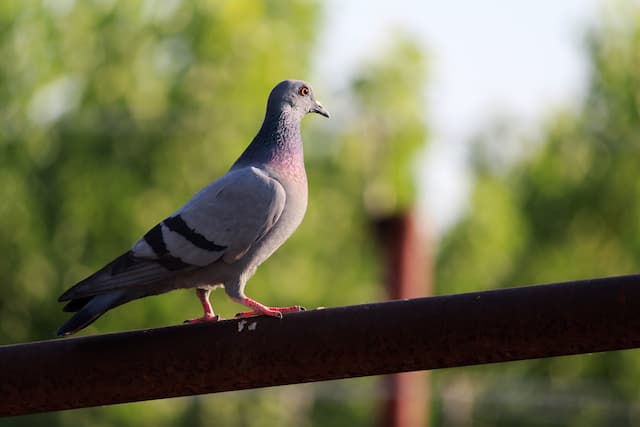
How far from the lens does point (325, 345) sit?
260cm

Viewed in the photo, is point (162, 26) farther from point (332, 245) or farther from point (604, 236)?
point (604, 236)

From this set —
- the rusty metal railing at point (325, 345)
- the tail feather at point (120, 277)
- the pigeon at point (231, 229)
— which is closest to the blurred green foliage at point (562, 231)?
the pigeon at point (231, 229)

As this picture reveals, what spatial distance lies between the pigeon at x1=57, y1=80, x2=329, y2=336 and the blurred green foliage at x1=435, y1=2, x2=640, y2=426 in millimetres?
22545

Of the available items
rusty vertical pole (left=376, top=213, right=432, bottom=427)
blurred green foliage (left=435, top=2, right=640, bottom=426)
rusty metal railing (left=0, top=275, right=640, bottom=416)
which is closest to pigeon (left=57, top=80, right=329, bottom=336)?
rusty metal railing (left=0, top=275, right=640, bottom=416)

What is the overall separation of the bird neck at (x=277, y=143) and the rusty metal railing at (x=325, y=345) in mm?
1582

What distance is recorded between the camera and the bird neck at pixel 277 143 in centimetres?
439

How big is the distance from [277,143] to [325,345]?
6.38 feet

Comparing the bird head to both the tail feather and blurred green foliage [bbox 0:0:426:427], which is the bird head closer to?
the tail feather

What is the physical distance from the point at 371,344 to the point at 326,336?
0.11 metres

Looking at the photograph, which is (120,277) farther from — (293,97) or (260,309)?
(293,97)

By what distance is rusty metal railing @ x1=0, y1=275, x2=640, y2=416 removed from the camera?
242 centimetres

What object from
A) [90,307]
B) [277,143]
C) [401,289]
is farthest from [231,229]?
[401,289]

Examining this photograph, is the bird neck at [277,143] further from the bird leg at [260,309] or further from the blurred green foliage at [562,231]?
the blurred green foliage at [562,231]

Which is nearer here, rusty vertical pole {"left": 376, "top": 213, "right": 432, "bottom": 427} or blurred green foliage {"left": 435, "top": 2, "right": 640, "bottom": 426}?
rusty vertical pole {"left": 376, "top": 213, "right": 432, "bottom": 427}
